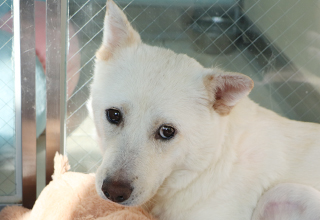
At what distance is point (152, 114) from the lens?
5.51 ft

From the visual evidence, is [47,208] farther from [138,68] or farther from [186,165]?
[138,68]

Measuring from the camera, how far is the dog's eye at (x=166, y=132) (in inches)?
67.6

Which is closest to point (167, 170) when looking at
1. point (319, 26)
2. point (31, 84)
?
point (31, 84)

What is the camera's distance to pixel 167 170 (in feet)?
5.90

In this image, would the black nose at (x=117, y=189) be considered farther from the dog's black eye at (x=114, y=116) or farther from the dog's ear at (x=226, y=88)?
the dog's ear at (x=226, y=88)

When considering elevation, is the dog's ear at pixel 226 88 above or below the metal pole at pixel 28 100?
above

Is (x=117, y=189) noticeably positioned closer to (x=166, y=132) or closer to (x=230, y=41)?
(x=166, y=132)

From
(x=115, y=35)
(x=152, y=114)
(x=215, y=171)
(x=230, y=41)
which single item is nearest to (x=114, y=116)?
(x=152, y=114)

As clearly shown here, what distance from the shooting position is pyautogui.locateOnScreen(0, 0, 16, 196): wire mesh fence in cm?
253

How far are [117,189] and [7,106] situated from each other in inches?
63.3

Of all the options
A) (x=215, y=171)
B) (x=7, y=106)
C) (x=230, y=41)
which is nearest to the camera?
(x=215, y=171)

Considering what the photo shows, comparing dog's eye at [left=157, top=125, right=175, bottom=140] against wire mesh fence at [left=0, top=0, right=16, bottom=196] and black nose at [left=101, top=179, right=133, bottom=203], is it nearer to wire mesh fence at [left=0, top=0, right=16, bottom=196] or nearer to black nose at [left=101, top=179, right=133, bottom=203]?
black nose at [left=101, top=179, right=133, bottom=203]

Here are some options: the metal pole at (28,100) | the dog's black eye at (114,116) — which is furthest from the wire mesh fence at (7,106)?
the dog's black eye at (114,116)

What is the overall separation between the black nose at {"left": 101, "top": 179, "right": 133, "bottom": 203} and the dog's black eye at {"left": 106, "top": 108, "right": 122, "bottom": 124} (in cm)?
33
